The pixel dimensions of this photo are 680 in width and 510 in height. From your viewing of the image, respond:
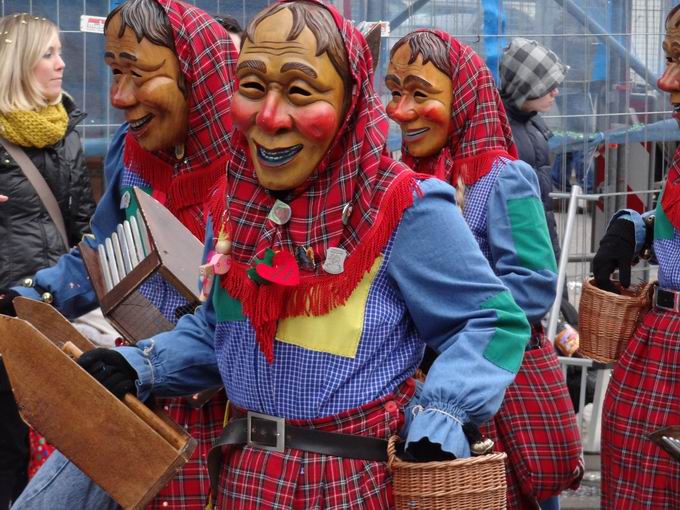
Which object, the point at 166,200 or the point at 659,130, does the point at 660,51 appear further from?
the point at 166,200

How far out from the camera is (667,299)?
415 cm

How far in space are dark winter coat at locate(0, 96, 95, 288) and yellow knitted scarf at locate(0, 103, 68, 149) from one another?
6cm

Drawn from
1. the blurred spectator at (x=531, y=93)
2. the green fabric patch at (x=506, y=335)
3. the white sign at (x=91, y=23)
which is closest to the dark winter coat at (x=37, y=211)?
the white sign at (x=91, y=23)

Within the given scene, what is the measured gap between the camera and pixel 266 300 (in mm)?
2670

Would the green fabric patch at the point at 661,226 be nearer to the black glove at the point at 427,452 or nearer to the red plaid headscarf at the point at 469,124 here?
the red plaid headscarf at the point at 469,124

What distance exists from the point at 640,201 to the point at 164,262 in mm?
3973

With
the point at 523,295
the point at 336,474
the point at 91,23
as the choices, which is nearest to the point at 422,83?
the point at 523,295

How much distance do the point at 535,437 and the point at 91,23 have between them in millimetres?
3221

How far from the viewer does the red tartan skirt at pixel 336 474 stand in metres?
2.63

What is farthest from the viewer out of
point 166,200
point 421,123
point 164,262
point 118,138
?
point 421,123

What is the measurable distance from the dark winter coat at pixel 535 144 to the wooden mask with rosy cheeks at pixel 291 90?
370 centimetres

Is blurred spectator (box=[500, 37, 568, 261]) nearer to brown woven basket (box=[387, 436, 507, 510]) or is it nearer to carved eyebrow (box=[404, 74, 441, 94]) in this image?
carved eyebrow (box=[404, 74, 441, 94])

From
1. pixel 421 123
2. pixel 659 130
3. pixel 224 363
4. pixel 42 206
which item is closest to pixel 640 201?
pixel 659 130

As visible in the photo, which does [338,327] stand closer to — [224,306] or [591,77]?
[224,306]
